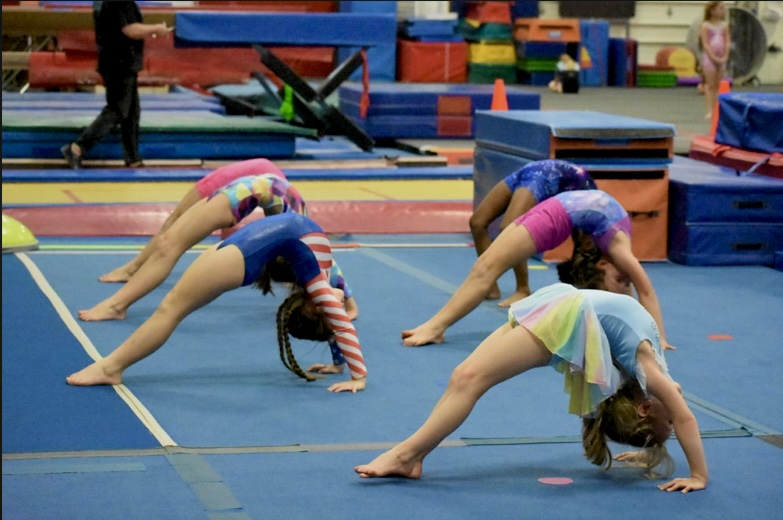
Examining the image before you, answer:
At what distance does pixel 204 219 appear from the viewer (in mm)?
5262

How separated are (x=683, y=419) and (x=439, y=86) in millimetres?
10567

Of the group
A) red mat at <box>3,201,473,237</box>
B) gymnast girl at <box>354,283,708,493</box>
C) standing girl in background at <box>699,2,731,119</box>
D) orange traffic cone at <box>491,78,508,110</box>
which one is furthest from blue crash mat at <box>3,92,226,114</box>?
gymnast girl at <box>354,283,708,493</box>

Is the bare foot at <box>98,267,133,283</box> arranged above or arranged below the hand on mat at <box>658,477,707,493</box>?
below

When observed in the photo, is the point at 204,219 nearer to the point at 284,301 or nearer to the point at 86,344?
the point at 86,344

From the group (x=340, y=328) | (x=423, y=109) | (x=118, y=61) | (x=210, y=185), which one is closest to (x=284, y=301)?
(x=340, y=328)

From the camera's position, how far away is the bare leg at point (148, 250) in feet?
19.1

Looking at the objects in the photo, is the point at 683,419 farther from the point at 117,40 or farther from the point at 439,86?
the point at 439,86

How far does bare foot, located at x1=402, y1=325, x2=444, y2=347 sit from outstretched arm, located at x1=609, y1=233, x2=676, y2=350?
34.0 inches

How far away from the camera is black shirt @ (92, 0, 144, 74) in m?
9.30

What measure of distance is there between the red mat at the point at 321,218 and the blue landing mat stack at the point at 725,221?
159cm

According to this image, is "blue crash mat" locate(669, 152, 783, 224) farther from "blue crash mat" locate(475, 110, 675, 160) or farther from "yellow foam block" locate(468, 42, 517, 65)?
"yellow foam block" locate(468, 42, 517, 65)

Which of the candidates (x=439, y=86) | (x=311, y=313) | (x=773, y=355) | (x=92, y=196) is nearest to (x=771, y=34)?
(x=439, y=86)

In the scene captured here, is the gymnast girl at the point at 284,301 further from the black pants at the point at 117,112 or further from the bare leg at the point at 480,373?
the black pants at the point at 117,112

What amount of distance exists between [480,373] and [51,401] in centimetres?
168
